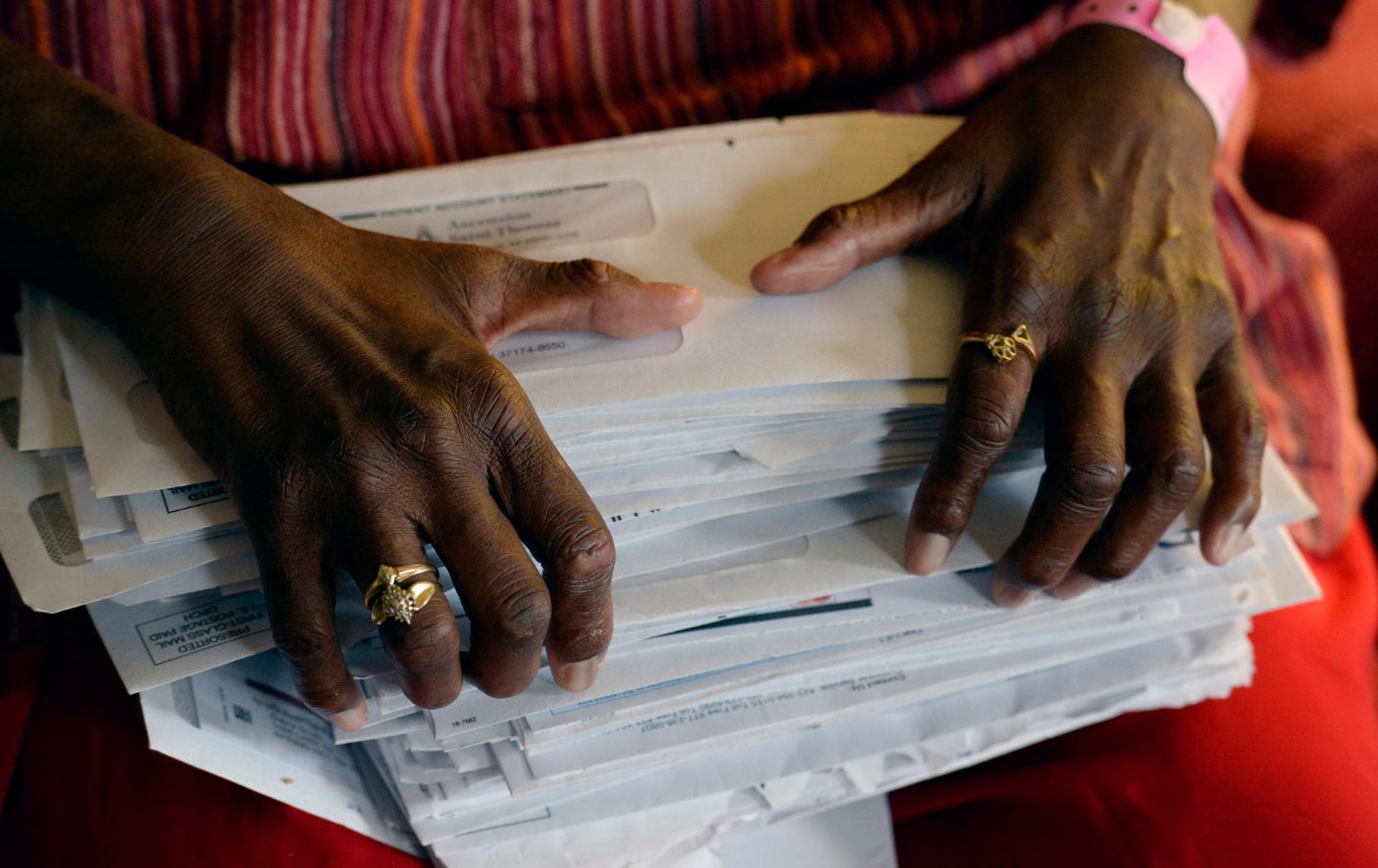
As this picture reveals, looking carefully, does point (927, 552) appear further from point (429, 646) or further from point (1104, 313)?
point (429, 646)

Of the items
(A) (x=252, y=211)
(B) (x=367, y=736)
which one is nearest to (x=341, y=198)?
(A) (x=252, y=211)

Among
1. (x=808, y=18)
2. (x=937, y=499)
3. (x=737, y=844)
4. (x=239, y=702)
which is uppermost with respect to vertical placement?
(x=808, y=18)

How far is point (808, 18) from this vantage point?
35.6 inches

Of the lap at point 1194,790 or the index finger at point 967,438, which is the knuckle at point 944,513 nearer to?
the index finger at point 967,438

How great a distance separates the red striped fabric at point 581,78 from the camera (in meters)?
0.80

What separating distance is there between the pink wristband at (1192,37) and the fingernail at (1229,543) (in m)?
0.34

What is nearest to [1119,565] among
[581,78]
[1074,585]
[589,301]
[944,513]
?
[1074,585]

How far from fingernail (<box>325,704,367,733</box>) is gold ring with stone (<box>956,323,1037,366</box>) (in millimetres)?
415

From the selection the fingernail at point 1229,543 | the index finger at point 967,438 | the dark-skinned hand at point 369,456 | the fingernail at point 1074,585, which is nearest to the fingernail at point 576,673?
the dark-skinned hand at point 369,456

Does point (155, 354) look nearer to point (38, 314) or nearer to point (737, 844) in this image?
point (38, 314)

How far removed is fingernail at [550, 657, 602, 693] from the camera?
58 centimetres

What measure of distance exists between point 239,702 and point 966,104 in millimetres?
776

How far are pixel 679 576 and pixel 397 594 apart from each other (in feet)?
0.63

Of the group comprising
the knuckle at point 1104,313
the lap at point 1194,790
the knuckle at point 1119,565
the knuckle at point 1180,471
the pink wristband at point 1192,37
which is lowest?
the lap at point 1194,790
